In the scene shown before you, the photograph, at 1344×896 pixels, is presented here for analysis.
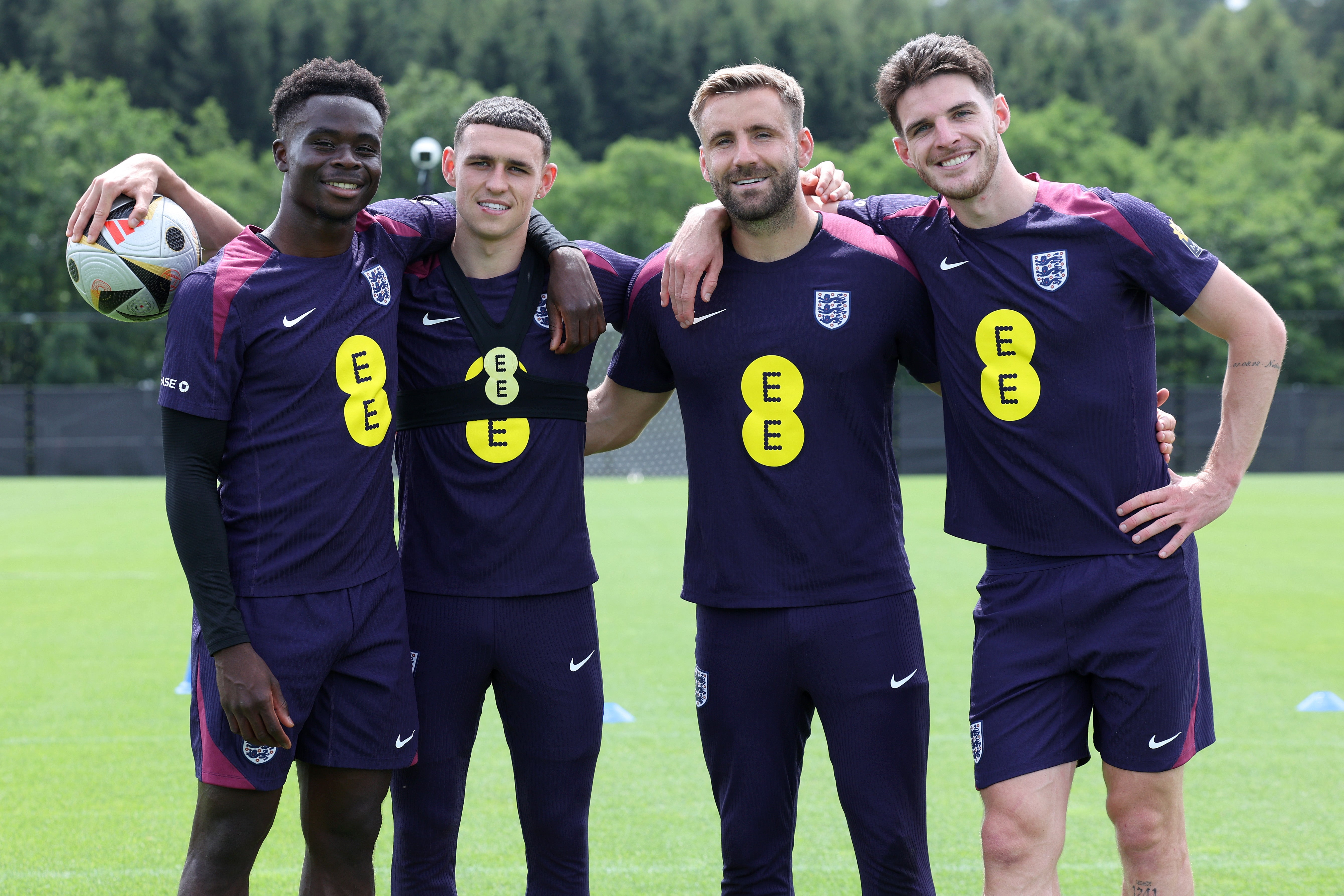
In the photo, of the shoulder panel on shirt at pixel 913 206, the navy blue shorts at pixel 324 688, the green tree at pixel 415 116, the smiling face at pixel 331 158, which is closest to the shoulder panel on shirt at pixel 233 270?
the smiling face at pixel 331 158

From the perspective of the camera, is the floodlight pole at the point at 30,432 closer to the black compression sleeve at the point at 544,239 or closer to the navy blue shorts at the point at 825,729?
the black compression sleeve at the point at 544,239

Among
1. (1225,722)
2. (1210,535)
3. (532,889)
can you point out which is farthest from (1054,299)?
(1210,535)

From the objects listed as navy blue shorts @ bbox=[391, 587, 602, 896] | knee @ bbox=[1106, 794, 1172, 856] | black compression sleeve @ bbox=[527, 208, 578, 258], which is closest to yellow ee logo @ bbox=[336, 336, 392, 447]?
navy blue shorts @ bbox=[391, 587, 602, 896]

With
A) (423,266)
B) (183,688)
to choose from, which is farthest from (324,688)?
(183,688)

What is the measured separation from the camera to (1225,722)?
6516 mm

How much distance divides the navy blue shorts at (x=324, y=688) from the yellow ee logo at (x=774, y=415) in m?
1.06

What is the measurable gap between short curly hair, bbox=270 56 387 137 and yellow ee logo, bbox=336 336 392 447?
2.07 feet

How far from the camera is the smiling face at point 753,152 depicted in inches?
131

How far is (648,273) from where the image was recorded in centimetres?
365

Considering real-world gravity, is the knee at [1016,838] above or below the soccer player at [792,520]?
below

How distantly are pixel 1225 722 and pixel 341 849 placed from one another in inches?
199

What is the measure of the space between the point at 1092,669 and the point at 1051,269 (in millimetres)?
1044

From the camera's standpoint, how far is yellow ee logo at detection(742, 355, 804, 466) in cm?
333

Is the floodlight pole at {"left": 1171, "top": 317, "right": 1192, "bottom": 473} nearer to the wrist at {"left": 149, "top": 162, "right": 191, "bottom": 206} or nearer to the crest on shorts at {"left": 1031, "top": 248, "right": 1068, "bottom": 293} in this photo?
the crest on shorts at {"left": 1031, "top": 248, "right": 1068, "bottom": 293}
